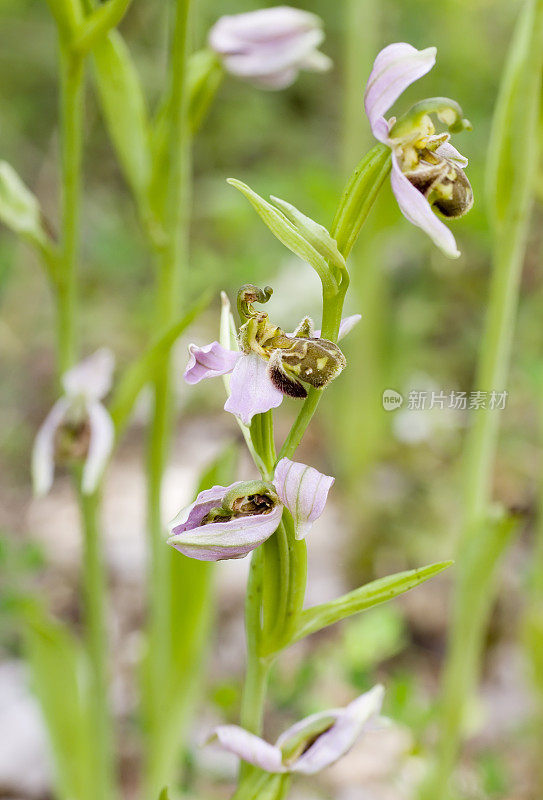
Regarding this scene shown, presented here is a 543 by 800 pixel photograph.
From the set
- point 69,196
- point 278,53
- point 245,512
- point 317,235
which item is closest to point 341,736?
point 245,512

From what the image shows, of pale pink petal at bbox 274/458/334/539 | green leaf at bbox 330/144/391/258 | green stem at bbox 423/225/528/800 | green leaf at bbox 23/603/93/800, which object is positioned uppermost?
green leaf at bbox 330/144/391/258

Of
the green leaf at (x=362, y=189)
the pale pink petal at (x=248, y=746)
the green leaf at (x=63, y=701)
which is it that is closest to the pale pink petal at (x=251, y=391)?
the green leaf at (x=362, y=189)

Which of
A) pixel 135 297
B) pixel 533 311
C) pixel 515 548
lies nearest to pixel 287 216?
pixel 515 548

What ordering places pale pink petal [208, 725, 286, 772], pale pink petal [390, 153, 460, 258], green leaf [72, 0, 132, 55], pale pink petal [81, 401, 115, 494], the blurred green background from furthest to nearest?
the blurred green background, pale pink petal [81, 401, 115, 494], green leaf [72, 0, 132, 55], pale pink petal [208, 725, 286, 772], pale pink petal [390, 153, 460, 258]

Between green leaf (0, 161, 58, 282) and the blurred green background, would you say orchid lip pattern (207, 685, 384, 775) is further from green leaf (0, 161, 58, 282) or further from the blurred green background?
green leaf (0, 161, 58, 282)

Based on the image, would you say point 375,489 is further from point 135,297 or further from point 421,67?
point 421,67

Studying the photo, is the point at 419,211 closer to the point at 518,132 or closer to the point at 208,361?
the point at 208,361

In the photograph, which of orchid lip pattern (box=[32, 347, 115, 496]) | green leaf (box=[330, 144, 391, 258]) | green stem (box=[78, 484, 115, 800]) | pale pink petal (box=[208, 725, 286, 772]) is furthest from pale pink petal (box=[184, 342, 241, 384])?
green stem (box=[78, 484, 115, 800])
